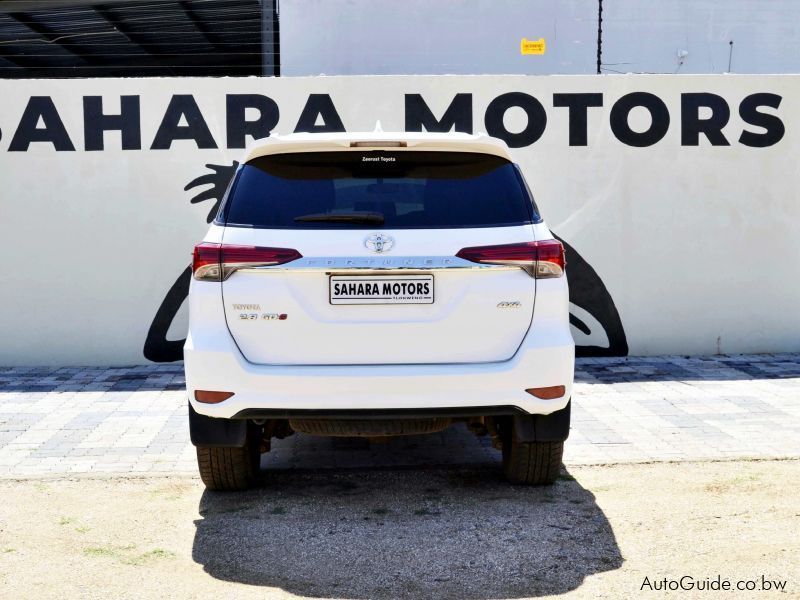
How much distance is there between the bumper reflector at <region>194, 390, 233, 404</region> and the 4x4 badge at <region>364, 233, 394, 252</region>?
0.91 m

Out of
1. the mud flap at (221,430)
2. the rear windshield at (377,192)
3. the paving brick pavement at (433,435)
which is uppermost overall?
the rear windshield at (377,192)

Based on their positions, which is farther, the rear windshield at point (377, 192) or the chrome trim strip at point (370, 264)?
the rear windshield at point (377, 192)

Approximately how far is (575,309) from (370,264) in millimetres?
5038

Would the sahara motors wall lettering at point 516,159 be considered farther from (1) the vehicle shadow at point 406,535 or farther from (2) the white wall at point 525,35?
(2) the white wall at point 525,35

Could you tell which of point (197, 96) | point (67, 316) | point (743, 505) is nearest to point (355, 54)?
point (197, 96)

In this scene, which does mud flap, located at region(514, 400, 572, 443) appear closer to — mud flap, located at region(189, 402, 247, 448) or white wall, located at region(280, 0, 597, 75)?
mud flap, located at region(189, 402, 247, 448)

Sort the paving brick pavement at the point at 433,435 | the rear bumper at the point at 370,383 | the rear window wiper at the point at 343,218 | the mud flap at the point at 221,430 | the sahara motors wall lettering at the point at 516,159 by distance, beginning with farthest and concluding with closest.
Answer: the sahara motors wall lettering at the point at 516,159
the paving brick pavement at the point at 433,435
the mud flap at the point at 221,430
the rear window wiper at the point at 343,218
the rear bumper at the point at 370,383

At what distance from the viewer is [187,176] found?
894 centimetres

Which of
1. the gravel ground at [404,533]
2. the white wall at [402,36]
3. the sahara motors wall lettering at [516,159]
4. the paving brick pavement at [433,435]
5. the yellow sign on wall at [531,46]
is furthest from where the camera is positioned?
the yellow sign on wall at [531,46]

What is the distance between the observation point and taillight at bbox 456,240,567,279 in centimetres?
436

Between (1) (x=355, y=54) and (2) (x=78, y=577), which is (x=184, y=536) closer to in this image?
(2) (x=78, y=577)

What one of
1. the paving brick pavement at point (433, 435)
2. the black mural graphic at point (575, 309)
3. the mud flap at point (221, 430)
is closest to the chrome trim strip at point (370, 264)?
the mud flap at point (221, 430)

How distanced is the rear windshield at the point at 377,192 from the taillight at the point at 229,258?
0.45 ft

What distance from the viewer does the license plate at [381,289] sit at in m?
4.35
